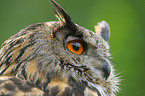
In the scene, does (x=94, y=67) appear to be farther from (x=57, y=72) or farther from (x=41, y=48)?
(x=41, y=48)

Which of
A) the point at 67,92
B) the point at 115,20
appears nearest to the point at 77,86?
the point at 67,92

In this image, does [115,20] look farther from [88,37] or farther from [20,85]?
[20,85]

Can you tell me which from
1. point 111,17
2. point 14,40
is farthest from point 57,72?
point 111,17

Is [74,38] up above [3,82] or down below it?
above

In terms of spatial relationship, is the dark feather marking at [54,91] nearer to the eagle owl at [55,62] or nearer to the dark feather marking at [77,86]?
the eagle owl at [55,62]

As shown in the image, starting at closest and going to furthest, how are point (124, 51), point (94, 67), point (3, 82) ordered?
point (3, 82)
point (94, 67)
point (124, 51)

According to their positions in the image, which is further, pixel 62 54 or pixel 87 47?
pixel 87 47
